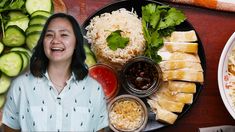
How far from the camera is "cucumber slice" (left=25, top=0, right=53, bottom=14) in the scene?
116 cm

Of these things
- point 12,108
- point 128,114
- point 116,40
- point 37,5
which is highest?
point 37,5

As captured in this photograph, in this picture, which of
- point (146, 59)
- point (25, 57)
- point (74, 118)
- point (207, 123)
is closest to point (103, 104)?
point (74, 118)

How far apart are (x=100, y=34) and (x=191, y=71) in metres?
0.31

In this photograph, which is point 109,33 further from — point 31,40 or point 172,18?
point 31,40

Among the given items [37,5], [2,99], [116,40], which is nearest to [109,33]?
[116,40]

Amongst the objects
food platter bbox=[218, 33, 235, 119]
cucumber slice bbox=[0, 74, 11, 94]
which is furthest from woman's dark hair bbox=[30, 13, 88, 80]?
food platter bbox=[218, 33, 235, 119]

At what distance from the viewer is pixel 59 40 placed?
2.79 feet

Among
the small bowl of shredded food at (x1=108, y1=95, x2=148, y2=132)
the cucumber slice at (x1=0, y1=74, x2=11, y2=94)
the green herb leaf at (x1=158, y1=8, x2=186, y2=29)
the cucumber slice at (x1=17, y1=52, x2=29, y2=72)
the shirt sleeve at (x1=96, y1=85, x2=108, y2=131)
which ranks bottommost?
the small bowl of shredded food at (x1=108, y1=95, x2=148, y2=132)

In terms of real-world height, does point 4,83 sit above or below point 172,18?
below

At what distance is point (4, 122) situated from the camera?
2.98ft

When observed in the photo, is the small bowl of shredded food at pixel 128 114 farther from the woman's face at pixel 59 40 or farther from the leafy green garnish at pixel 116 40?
the woman's face at pixel 59 40

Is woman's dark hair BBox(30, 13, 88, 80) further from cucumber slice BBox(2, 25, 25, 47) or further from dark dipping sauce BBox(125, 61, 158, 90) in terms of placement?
dark dipping sauce BBox(125, 61, 158, 90)

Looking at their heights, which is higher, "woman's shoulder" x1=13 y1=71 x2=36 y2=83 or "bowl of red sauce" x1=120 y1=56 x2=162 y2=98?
"woman's shoulder" x1=13 y1=71 x2=36 y2=83

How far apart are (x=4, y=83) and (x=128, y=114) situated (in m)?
0.41
